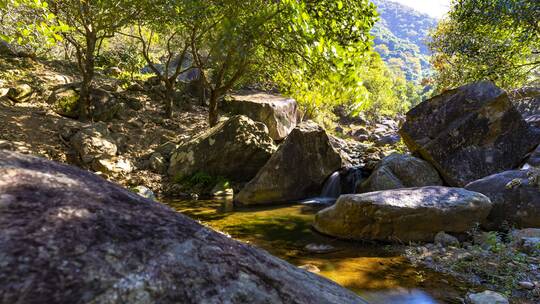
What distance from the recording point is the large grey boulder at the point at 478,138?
1245 cm

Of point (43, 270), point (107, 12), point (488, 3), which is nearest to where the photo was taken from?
point (43, 270)

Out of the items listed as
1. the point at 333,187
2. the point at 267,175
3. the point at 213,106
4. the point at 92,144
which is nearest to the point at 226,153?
the point at 267,175

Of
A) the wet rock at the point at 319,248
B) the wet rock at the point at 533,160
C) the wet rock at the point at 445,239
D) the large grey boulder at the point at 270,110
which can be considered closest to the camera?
the wet rock at the point at 445,239

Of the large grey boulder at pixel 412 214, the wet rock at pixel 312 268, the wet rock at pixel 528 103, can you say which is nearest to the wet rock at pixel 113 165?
the large grey boulder at pixel 412 214

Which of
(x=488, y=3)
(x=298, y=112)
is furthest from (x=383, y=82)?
(x=488, y=3)

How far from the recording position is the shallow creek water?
5.96m

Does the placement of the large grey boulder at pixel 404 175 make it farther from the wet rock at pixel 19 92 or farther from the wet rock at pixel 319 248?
the wet rock at pixel 19 92

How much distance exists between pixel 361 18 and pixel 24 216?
225 inches

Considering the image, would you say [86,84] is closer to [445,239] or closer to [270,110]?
[270,110]

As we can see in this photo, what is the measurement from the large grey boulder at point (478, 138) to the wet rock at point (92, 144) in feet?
40.2

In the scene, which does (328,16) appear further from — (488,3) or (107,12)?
(488,3)

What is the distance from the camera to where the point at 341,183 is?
1520 cm

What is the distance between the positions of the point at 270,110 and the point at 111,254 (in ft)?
66.8

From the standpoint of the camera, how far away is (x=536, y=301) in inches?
213
